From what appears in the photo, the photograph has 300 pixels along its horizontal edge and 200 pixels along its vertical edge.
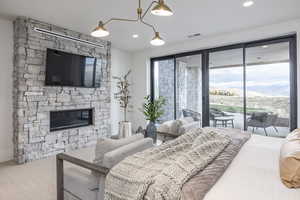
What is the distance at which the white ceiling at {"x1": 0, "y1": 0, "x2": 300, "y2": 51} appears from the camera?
2.96 m

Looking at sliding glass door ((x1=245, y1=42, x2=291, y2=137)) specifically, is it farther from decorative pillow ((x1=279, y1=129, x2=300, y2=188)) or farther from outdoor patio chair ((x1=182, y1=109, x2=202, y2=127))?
decorative pillow ((x1=279, y1=129, x2=300, y2=188))

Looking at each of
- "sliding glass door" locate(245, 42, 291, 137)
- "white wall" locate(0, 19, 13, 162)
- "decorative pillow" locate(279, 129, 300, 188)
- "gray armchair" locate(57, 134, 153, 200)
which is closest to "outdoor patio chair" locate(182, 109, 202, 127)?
"sliding glass door" locate(245, 42, 291, 137)

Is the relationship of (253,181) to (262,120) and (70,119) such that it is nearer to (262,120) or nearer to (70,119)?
(262,120)

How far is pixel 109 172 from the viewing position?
1.39m

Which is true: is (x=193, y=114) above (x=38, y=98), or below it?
below

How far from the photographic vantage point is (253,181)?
1279mm

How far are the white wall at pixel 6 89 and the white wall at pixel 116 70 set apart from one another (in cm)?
264

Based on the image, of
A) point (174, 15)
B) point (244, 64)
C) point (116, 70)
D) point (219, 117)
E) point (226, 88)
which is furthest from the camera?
point (116, 70)

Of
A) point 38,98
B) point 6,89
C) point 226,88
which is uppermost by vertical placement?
point 226,88

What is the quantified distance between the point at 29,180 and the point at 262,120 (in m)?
4.92

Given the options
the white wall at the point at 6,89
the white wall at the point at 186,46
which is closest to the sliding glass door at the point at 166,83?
the white wall at the point at 186,46

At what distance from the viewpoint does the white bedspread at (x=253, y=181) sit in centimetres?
110

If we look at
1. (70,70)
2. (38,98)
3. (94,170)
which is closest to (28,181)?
(38,98)

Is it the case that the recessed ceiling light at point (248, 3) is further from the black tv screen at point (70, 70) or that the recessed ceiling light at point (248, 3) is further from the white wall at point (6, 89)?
the white wall at point (6, 89)
